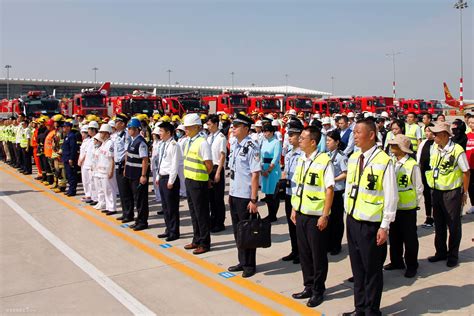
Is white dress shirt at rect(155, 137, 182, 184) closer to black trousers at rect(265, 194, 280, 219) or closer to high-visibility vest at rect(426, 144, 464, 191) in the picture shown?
black trousers at rect(265, 194, 280, 219)

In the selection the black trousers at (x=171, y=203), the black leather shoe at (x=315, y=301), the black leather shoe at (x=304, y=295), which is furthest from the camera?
the black trousers at (x=171, y=203)

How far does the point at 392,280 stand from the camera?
5031 mm

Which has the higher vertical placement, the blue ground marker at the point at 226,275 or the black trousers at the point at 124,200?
the black trousers at the point at 124,200

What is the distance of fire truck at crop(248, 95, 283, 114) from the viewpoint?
26.7 meters

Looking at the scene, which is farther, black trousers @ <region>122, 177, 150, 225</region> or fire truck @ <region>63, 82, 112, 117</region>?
fire truck @ <region>63, 82, 112, 117</region>

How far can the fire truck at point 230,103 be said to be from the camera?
26.3 metres

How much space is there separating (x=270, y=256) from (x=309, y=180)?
1981mm

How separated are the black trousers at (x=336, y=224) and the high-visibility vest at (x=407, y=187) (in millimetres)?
1148

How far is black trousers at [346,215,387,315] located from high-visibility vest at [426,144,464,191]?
83.6 inches

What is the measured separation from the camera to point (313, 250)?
4.40m

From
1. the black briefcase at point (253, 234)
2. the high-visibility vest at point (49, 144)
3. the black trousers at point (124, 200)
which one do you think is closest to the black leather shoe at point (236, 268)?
the black briefcase at point (253, 234)

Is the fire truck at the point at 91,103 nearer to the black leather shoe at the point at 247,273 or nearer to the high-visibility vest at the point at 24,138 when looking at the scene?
the high-visibility vest at the point at 24,138

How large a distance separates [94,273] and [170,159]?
2107 millimetres

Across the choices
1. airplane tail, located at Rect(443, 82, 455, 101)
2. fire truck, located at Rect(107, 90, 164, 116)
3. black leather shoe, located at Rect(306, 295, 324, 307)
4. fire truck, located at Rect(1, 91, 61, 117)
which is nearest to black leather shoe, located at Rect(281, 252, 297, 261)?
black leather shoe, located at Rect(306, 295, 324, 307)
